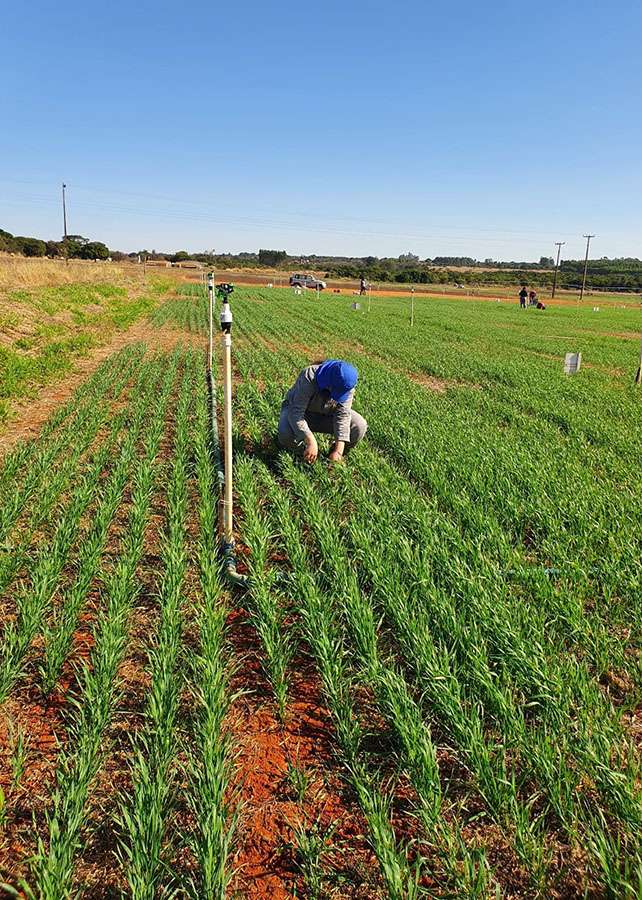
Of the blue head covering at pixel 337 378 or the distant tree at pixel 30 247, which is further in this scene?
the distant tree at pixel 30 247

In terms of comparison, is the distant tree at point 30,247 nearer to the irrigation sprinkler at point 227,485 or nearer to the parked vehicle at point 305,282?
the parked vehicle at point 305,282

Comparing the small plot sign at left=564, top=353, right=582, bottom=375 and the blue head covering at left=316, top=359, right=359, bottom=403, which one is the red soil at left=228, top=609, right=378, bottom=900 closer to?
the blue head covering at left=316, top=359, right=359, bottom=403

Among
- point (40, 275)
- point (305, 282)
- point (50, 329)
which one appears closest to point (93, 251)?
point (305, 282)

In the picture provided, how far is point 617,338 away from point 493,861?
24.5 meters

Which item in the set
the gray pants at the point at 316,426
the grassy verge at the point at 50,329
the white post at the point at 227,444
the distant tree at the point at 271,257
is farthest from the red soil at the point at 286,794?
the distant tree at the point at 271,257

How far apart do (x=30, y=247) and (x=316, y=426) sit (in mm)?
73576

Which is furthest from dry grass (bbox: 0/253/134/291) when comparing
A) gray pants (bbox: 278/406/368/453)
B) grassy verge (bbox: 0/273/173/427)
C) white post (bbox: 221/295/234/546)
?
white post (bbox: 221/295/234/546)

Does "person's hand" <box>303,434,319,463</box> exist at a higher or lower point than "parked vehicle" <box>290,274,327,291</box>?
lower

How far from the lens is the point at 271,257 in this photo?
106 meters

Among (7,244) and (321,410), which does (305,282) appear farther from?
(321,410)

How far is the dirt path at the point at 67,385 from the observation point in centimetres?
756

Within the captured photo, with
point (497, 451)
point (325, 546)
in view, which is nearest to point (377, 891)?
point (325, 546)

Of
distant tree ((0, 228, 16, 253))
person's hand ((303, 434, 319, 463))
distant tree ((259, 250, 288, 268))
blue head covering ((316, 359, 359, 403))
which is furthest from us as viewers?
distant tree ((259, 250, 288, 268))

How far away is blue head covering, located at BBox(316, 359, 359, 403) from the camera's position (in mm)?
5438
